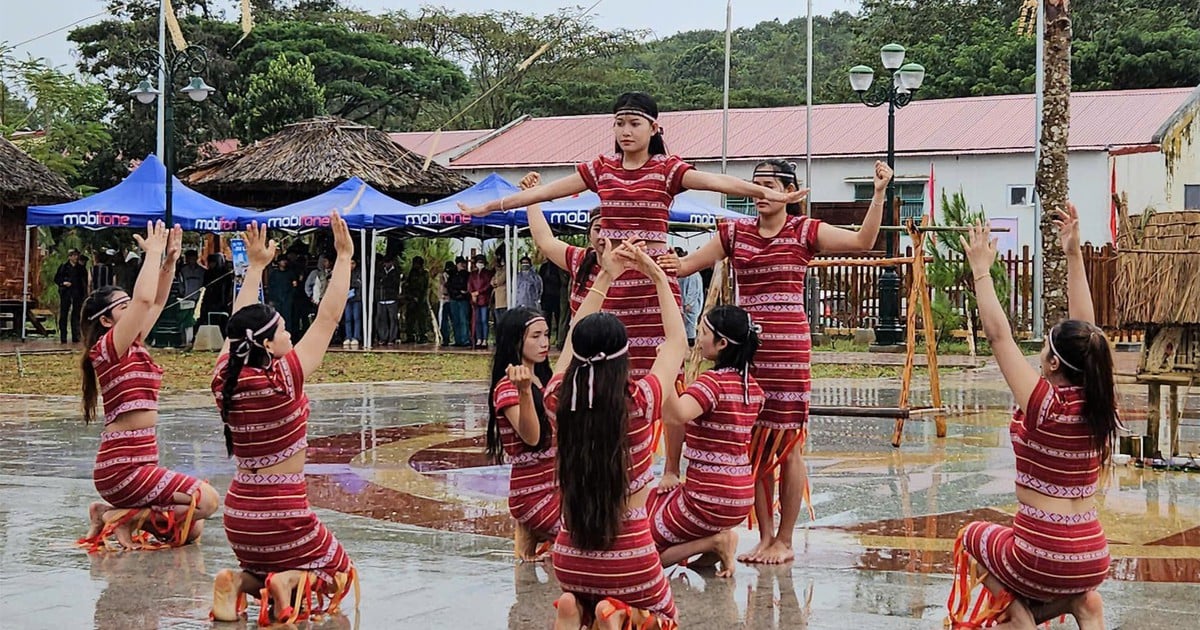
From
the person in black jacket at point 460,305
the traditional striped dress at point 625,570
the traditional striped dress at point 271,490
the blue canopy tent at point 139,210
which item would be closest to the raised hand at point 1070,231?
the traditional striped dress at point 625,570

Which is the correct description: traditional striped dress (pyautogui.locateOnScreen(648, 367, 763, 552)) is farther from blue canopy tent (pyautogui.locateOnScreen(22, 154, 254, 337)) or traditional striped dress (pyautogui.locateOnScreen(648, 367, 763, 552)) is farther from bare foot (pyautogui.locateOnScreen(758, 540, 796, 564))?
blue canopy tent (pyautogui.locateOnScreen(22, 154, 254, 337))

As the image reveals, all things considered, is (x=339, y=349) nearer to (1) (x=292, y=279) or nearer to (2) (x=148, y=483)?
(1) (x=292, y=279)

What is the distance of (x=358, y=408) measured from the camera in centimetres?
1510

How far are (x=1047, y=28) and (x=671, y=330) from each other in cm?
974

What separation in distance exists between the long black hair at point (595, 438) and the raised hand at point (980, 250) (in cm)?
148

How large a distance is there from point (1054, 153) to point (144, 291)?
10708 millimetres

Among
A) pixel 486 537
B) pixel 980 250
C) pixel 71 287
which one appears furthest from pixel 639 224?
pixel 71 287

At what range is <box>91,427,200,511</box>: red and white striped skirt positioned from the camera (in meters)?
7.51

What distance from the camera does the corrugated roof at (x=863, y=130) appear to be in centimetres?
3516

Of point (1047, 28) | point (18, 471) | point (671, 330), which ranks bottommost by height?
point (18, 471)

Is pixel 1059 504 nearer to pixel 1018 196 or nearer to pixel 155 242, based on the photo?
pixel 155 242

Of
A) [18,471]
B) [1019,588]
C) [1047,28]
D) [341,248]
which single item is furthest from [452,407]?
[1019,588]

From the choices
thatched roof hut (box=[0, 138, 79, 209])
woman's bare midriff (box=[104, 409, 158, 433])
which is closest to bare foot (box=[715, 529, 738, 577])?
woman's bare midriff (box=[104, 409, 158, 433])

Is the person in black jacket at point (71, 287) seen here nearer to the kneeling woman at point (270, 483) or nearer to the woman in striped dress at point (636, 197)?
the woman in striped dress at point (636, 197)
